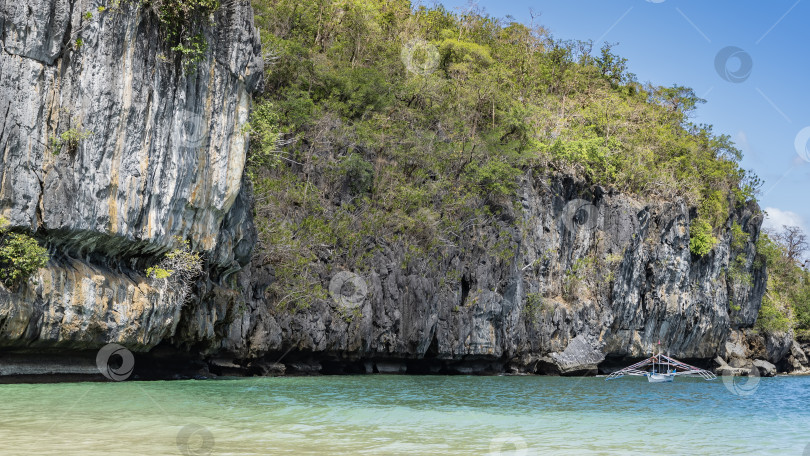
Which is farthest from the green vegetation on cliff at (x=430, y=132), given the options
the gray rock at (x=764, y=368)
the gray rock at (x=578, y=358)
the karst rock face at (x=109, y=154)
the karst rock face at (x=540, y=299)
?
the gray rock at (x=764, y=368)

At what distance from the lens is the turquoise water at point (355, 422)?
920cm

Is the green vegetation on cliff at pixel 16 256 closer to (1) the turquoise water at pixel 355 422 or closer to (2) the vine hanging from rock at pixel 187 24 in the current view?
(1) the turquoise water at pixel 355 422

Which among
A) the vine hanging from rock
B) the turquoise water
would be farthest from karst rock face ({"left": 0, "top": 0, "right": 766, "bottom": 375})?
the turquoise water

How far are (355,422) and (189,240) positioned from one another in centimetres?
849

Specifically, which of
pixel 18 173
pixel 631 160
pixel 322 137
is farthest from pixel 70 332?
pixel 631 160

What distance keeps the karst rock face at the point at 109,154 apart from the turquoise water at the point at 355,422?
1.78 metres

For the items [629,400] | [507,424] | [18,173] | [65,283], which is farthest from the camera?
[629,400]

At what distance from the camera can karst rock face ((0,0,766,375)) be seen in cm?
1446

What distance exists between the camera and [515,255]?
32.3 meters

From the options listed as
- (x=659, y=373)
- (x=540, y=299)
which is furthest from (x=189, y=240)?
(x=659, y=373)

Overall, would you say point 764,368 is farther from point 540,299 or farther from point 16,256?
point 16,256

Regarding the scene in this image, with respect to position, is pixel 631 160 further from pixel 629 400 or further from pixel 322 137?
pixel 629 400

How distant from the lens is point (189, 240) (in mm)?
18406

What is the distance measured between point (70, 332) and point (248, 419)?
583cm
